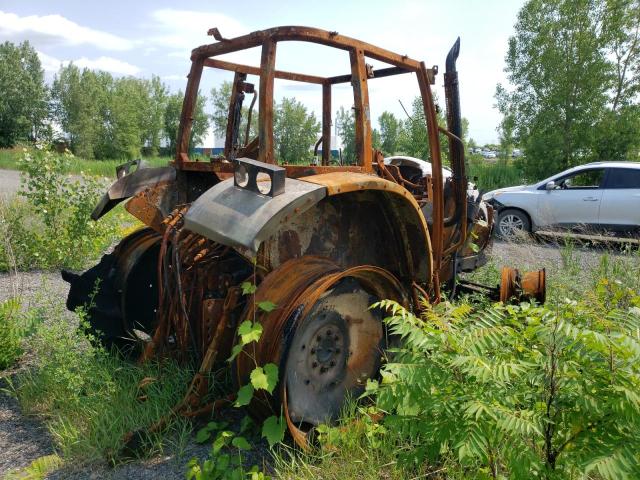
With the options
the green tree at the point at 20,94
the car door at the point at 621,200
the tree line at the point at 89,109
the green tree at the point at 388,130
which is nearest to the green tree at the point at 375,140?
the car door at the point at 621,200

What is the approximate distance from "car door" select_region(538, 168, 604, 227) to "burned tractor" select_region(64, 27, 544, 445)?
736cm

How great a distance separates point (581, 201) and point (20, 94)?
58.6m

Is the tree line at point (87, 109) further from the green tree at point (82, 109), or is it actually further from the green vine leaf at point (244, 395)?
the green vine leaf at point (244, 395)

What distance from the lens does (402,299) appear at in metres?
3.23

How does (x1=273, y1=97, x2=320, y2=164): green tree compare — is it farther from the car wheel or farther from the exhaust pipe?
the exhaust pipe

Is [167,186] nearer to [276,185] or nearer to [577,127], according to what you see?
[276,185]

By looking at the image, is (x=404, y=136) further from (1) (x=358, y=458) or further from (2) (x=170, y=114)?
(2) (x=170, y=114)

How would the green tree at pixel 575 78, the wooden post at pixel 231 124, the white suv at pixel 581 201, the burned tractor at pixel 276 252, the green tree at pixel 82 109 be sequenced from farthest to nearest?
1. the green tree at pixel 82 109
2. the green tree at pixel 575 78
3. the white suv at pixel 581 201
4. the wooden post at pixel 231 124
5. the burned tractor at pixel 276 252

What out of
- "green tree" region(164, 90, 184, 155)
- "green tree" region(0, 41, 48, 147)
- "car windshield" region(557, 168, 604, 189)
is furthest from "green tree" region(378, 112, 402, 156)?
"green tree" region(0, 41, 48, 147)

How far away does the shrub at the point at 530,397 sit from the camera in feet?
5.59

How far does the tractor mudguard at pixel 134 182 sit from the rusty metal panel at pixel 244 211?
100 centimetres

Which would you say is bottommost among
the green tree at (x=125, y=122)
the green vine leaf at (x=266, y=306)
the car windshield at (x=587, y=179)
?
the green vine leaf at (x=266, y=306)

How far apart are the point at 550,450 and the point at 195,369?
216 cm

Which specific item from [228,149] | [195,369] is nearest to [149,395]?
[195,369]
